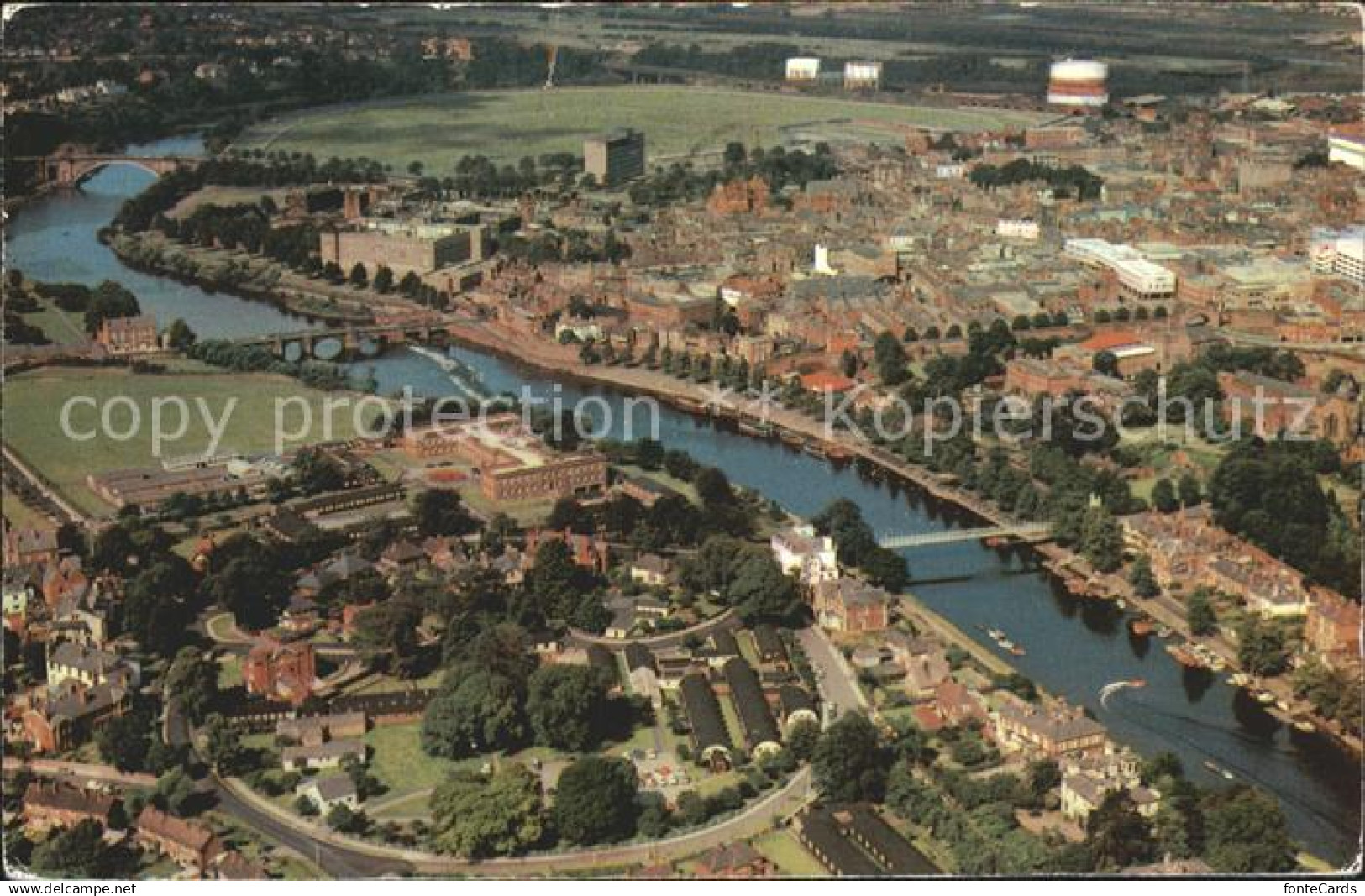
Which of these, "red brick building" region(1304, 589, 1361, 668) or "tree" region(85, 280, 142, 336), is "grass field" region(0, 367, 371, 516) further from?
"red brick building" region(1304, 589, 1361, 668)

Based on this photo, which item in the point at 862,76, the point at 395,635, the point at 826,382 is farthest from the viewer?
the point at 862,76

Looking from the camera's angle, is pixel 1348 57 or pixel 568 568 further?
pixel 1348 57

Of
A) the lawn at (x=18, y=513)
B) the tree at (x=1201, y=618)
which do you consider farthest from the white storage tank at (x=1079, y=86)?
the lawn at (x=18, y=513)

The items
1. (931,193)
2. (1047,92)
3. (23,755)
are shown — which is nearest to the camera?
(23,755)

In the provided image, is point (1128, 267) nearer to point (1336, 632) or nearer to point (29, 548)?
point (1336, 632)

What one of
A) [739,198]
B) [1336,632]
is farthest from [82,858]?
[739,198]

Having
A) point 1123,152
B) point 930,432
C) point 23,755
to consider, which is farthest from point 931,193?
point 23,755

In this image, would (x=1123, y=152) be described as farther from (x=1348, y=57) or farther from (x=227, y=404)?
(x=227, y=404)

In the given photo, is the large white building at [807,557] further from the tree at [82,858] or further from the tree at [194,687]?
the tree at [82,858]
